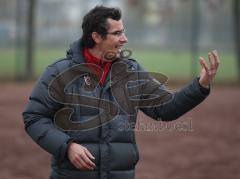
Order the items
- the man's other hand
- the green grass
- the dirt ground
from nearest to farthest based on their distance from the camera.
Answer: the man's other hand → the dirt ground → the green grass

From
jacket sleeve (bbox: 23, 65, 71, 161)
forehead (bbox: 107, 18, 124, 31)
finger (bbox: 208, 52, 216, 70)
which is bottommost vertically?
jacket sleeve (bbox: 23, 65, 71, 161)

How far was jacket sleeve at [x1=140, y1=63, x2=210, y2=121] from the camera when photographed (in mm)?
3773

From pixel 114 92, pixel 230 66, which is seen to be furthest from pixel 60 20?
pixel 114 92

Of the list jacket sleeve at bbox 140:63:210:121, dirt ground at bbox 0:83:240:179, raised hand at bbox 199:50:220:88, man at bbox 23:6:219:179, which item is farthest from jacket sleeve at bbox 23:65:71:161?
dirt ground at bbox 0:83:240:179

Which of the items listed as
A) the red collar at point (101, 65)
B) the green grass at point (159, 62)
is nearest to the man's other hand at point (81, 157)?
the red collar at point (101, 65)

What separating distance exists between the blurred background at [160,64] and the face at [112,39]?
0.62 meters

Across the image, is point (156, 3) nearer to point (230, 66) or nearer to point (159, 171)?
point (230, 66)

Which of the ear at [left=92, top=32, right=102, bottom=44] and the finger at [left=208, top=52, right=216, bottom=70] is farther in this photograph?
the ear at [left=92, top=32, right=102, bottom=44]

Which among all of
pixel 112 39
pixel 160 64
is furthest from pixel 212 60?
pixel 160 64

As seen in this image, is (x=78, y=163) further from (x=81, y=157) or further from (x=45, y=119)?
(x=45, y=119)

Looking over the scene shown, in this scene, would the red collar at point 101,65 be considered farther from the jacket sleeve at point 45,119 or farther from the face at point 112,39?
the jacket sleeve at point 45,119

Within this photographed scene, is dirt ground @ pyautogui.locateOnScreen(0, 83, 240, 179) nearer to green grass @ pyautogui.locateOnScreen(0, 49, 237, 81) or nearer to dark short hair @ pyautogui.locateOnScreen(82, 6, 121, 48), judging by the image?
dark short hair @ pyautogui.locateOnScreen(82, 6, 121, 48)

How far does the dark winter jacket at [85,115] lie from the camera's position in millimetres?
3670

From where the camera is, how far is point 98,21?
12.6 feet
